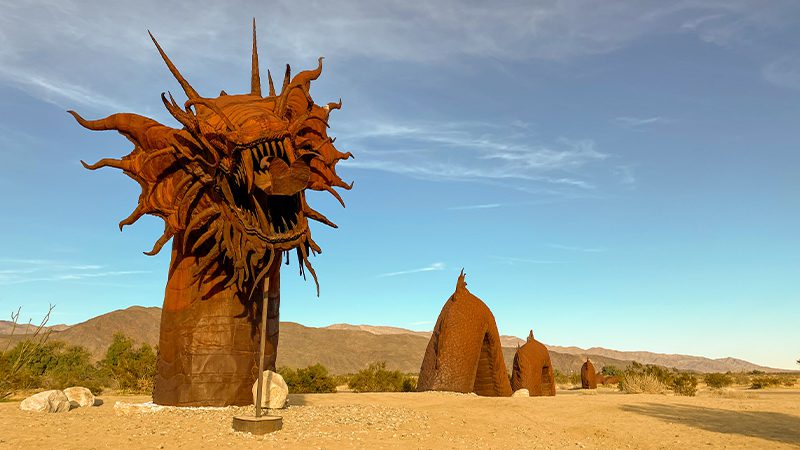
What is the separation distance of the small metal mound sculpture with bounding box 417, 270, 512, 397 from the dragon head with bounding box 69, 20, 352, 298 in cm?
579

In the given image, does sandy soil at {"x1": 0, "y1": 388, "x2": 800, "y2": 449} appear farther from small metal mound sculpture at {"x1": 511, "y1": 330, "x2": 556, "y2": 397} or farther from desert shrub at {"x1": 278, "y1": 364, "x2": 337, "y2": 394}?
desert shrub at {"x1": 278, "y1": 364, "x2": 337, "y2": 394}

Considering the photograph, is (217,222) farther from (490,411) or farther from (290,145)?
(490,411)

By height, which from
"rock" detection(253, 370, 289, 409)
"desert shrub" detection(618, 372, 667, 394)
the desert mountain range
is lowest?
"desert shrub" detection(618, 372, 667, 394)

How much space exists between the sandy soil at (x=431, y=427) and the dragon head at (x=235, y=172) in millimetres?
2549

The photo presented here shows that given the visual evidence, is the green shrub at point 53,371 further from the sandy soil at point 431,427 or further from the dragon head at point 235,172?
the dragon head at point 235,172

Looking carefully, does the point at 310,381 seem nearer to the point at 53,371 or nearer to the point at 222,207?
the point at 53,371

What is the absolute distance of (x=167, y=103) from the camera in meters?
9.52

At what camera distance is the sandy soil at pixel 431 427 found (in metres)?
7.77

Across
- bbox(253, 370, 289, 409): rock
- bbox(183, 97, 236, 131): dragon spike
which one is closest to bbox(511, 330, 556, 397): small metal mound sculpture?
bbox(253, 370, 289, 409): rock

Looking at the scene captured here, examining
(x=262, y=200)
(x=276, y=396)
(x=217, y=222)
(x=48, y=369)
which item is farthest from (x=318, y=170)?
(x=48, y=369)

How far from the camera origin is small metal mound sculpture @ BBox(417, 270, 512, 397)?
1442 cm

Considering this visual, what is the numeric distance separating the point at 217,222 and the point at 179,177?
126 centimetres

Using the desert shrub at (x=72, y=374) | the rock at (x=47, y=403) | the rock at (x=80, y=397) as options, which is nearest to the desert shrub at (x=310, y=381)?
the desert shrub at (x=72, y=374)

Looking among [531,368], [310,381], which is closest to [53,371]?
[310,381]
